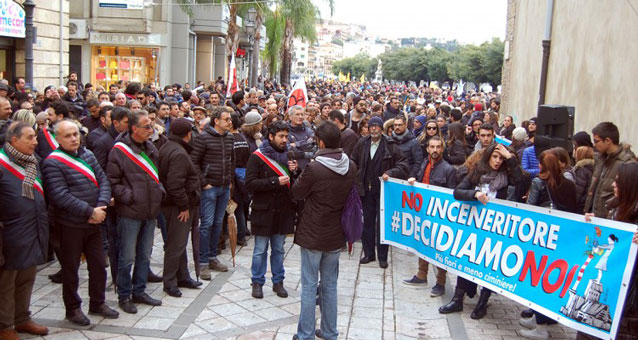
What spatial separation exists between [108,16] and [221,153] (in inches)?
1017

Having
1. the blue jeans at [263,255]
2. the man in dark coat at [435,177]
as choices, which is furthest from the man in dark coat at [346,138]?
the blue jeans at [263,255]

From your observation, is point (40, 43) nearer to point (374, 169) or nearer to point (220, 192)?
point (220, 192)

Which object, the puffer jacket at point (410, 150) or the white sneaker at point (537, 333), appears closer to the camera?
the white sneaker at point (537, 333)

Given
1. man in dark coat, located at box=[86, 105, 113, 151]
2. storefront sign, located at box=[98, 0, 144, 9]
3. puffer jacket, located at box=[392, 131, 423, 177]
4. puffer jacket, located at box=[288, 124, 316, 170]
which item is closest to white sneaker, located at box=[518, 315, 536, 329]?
puffer jacket, located at box=[392, 131, 423, 177]

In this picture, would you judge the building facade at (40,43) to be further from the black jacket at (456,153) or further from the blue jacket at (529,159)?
the blue jacket at (529,159)

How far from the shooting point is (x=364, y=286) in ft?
26.1

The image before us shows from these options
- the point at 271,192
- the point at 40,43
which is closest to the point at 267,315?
the point at 271,192

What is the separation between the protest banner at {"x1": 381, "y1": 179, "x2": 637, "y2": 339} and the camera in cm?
530

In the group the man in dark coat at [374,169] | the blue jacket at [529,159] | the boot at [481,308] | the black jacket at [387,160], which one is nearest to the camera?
the boot at [481,308]

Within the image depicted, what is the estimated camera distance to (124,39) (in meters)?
31.4

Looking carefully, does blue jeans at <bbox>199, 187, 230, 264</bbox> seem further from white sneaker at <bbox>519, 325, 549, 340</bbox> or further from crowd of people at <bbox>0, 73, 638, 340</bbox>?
white sneaker at <bbox>519, 325, 549, 340</bbox>

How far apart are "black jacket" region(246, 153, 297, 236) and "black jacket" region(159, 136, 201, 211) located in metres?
0.62

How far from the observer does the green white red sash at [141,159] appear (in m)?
6.38

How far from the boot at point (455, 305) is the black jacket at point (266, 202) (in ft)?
6.31
